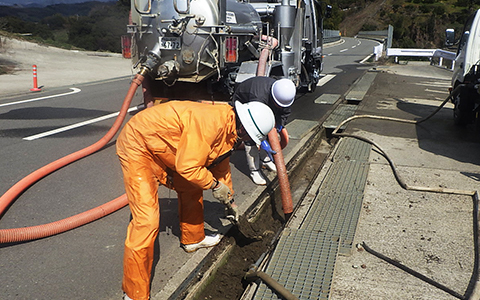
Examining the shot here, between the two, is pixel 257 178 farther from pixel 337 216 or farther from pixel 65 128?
pixel 65 128

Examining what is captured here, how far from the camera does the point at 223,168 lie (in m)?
3.81

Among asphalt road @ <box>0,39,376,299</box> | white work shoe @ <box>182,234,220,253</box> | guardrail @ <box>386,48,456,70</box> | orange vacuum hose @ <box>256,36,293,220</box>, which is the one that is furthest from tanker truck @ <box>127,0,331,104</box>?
guardrail @ <box>386,48,456,70</box>

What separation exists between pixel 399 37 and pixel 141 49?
46.6 m

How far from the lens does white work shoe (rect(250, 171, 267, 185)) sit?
5.66 metres

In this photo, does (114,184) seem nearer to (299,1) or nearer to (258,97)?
(258,97)

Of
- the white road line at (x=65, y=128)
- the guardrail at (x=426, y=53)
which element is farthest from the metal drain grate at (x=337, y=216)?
the guardrail at (x=426, y=53)

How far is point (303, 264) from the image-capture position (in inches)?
143

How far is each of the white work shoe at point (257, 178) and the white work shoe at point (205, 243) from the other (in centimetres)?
169

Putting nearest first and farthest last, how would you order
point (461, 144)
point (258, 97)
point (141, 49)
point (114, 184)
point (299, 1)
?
point (258, 97)
point (114, 184)
point (141, 49)
point (461, 144)
point (299, 1)

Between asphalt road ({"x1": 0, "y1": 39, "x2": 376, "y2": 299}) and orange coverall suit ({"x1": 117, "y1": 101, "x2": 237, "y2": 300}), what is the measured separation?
0.53 m

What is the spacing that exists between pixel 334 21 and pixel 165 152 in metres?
56.9

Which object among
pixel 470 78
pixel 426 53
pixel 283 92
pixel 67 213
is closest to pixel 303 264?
pixel 283 92

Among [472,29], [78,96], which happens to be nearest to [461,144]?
[472,29]

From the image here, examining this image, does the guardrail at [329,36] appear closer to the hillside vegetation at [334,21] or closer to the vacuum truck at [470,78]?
the hillside vegetation at [334,21]
